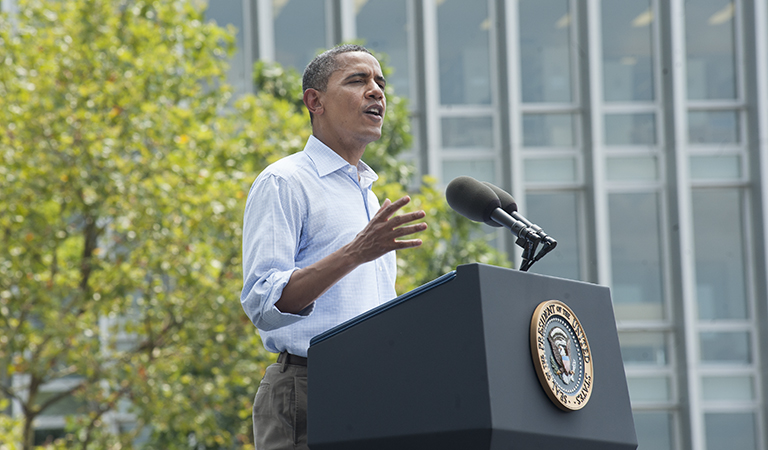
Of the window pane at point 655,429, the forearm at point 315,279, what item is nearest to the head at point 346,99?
the forearm at point 315,279

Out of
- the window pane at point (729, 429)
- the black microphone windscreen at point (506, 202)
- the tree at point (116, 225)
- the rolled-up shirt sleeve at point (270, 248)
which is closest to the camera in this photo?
the rolled-up shirt sleeve at point (270, 248)

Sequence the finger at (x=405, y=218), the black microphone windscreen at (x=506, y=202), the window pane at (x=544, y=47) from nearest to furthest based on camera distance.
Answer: the finger at (x=405, y=218) → the black microphone windscreen at (x=506, y=202) → the window pane at (x=544, y=47)

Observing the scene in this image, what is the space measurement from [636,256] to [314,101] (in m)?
9.07

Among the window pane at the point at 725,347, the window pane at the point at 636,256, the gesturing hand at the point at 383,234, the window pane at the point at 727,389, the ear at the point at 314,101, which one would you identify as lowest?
the window pane at the point at 727,389

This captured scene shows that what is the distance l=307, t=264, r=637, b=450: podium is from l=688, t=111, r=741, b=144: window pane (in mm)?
9767

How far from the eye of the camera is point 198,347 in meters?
5.63

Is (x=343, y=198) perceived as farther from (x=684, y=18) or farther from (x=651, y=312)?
(x=684, y=18)

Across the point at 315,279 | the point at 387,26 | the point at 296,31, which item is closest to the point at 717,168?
the point at 387,26

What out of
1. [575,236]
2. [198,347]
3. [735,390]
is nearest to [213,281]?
[198,347]

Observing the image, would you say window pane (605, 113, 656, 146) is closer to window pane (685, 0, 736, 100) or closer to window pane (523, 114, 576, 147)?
window pane (523, 114, 576, 147)

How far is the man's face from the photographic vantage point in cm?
193

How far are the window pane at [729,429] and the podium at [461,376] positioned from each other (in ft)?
31.5

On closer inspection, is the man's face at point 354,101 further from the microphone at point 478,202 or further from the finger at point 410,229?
the finger at point 410,229

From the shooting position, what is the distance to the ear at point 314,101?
6.60 feet
